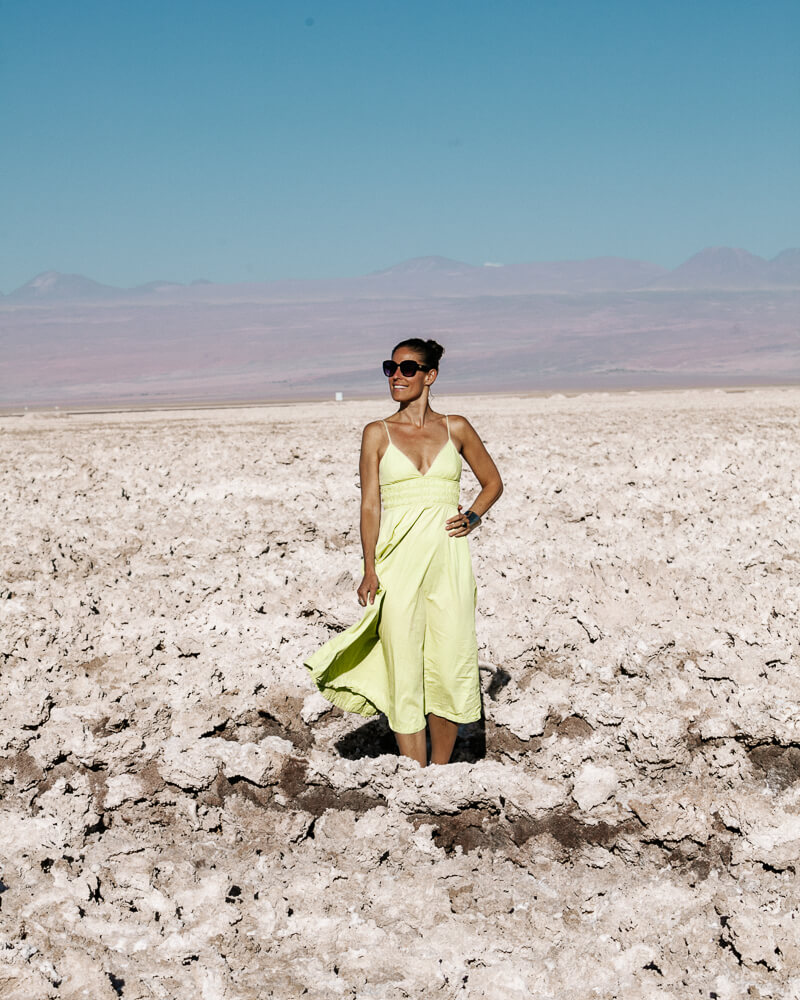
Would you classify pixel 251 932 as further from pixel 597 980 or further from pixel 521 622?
pixel 521 622

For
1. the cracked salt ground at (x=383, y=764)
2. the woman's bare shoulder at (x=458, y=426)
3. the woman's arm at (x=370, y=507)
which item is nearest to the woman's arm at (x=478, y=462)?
the woman's bare shoulder at (x=458, y=426)

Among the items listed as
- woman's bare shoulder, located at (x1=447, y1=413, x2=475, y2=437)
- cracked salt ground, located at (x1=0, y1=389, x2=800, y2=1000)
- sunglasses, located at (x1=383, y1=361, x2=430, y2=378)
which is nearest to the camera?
cracked salt ground, located at (x1=0, y1=389, x2=800, y2=1000)

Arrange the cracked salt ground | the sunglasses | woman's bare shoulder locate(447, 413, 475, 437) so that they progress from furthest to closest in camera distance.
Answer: woman's bare shoulder locate(447, 413, 475, 437)
the sunglasses
the cracked salt ground

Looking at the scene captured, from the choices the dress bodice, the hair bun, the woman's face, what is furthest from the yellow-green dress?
the hair bun

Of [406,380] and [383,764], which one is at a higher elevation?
[406,380]

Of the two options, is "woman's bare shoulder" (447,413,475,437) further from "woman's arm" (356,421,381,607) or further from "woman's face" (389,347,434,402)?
"woman's arm" (356,421,381,607)

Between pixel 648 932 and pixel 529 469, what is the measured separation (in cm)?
474

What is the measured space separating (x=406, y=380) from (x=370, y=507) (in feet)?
1.51

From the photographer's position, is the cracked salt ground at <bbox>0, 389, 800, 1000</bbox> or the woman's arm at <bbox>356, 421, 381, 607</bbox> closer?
the cracked salt ground at <bbox>0, 389, 800, 1000</bbox>

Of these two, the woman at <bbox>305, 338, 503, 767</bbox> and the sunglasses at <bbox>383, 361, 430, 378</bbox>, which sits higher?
the sunglasses at <bbox>383, 361, 430, 378</bbox>

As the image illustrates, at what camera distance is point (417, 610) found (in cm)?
351

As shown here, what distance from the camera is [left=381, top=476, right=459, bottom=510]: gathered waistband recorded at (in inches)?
137

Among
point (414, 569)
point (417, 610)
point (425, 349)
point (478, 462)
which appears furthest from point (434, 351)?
point (417, 610)

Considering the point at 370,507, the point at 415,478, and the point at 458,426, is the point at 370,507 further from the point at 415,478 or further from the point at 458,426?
the point at 458,426
